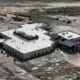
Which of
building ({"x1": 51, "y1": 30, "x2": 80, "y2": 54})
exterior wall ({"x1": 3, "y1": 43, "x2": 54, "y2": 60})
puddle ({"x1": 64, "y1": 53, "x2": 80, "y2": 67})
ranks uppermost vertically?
building ({"x1": 51, "y1": 30, "x2": 80, "y2": 54})

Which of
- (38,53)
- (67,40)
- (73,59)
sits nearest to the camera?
(73,59)

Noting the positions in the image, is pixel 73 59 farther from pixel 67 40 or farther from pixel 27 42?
pixel 27 42

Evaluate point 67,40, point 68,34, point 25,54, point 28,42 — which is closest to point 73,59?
point 67,40

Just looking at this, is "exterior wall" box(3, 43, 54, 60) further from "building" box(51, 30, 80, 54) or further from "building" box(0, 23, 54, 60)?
"building" box(51, 30, 80, 54)

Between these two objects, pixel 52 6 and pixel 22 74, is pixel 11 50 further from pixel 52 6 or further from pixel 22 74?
pixel 52 6

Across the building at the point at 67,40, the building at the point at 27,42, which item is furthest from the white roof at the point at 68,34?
the building at the point at 27,42

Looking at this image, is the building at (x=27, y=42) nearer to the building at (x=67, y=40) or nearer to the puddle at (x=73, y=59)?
the building at (x=67, y=40)

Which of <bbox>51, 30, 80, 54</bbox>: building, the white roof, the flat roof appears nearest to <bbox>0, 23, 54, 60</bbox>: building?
the flat roof
